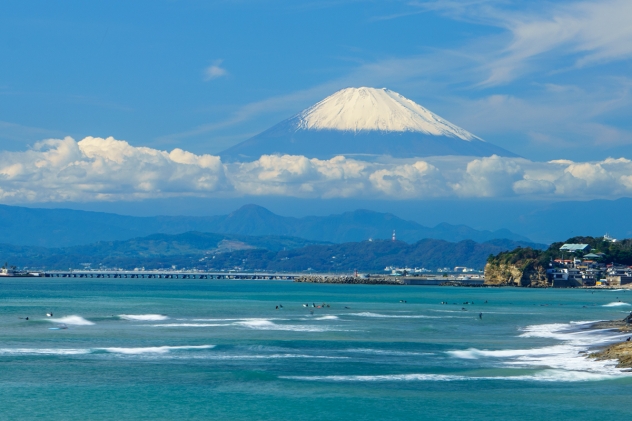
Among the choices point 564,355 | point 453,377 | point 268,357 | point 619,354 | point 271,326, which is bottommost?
point 453,377

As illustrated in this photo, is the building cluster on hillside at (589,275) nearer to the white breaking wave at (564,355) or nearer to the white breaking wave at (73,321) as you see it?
the white breaking wave at (564,355)

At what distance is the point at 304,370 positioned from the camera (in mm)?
47062

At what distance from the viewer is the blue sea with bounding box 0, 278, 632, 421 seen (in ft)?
121

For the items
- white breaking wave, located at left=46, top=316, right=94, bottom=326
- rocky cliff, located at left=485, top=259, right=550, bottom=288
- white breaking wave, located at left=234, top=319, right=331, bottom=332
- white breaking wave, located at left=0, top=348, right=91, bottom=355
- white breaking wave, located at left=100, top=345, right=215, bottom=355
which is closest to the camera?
white breaking wave, located at left=0, top=348, right=91, bottom=355

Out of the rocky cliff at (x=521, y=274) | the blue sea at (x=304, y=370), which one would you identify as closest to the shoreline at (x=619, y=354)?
the blue sea at (x=304, y=370)

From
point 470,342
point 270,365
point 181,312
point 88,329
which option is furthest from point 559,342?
point 181,312

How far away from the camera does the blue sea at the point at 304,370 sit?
3703 cm

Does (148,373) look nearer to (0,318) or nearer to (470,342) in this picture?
(470,342)

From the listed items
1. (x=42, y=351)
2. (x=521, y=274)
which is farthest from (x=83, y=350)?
(x=521, y=274)

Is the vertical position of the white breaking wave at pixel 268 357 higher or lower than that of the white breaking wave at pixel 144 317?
lower

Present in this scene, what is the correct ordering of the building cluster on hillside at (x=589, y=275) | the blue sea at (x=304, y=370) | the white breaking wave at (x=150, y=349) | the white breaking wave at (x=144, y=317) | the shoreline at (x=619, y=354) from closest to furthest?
the blue sea at (x=304, y=370) < the shoreline at (x=619, y=354) < the white breaking wave at (x=150, y=349) < the white breaking wave at (x=144, y=317) < the building cluster on hillside at (x=589, y=275)

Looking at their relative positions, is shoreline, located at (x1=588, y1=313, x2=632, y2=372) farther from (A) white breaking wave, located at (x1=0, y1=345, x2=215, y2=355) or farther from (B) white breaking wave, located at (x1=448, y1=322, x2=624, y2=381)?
(A) white breaking wave, located at (x1=0, y1=345, x2=215, y2=355)

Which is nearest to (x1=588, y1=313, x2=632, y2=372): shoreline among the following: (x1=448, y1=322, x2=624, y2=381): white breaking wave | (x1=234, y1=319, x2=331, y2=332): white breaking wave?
(x1=448, y1=322, x2=624, y2=381): white breaking wave

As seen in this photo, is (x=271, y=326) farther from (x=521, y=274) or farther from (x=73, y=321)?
(x=521, y=274)
